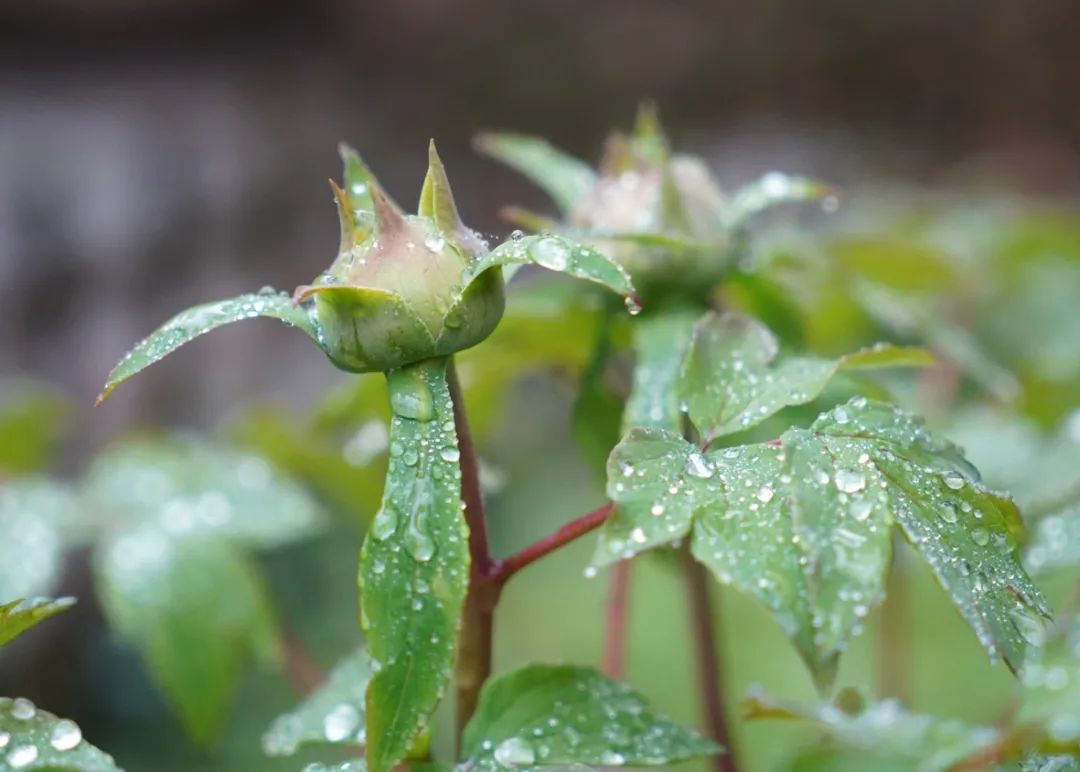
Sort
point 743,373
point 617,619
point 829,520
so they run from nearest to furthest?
1. point 829,520
2. point 743,373
3. point 617,619

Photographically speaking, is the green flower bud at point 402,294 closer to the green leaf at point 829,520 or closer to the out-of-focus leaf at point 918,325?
the green leaf at point 829,520

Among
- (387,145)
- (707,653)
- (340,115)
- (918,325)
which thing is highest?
(340,115)

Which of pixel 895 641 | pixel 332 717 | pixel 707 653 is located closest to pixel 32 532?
pixel 332 717

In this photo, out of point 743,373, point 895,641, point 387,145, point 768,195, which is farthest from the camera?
point 387,145

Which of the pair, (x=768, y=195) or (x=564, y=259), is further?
(x=768, y=195)

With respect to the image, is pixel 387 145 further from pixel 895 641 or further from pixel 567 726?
pixel 567 726

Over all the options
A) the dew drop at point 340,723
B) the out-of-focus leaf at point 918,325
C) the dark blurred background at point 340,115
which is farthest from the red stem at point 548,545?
the dark blurred background at point 340,115
